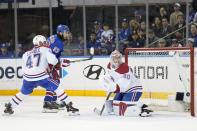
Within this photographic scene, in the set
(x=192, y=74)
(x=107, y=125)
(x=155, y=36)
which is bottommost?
(x=107, y=125)

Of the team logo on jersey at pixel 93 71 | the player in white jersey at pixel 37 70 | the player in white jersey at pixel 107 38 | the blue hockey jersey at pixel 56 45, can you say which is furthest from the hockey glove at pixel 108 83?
the player in white jersey at pixel 107 38

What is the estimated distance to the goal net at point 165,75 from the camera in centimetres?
598

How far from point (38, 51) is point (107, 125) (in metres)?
1.47

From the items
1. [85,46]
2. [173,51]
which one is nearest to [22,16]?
[85,46]

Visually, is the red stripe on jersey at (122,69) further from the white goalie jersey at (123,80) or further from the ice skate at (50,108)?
the ice skate at (50,108)

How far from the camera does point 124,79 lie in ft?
18.5

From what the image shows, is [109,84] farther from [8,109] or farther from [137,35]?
[137,35]

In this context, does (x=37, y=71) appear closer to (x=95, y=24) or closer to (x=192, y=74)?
(x=192, y=74)

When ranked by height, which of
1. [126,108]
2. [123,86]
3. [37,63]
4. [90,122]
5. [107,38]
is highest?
[107,38]

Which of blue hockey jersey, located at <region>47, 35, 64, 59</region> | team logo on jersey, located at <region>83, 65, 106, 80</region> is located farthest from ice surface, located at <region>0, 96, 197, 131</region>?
team logo on jersey, located at <region>83, 65, 106, 80</region>

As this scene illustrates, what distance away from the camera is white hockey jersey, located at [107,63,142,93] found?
18.5 ft

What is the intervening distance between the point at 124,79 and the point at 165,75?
97 centimetres

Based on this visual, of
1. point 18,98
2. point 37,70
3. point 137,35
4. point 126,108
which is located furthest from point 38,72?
point 137,35

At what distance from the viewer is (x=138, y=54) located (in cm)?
639
